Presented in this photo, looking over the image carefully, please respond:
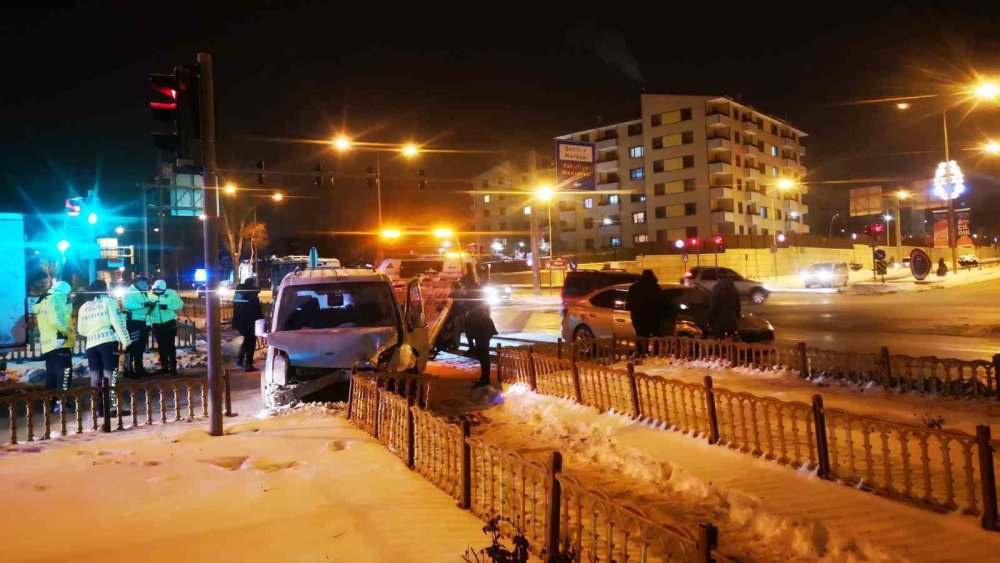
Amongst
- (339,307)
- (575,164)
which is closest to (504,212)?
(575,164)

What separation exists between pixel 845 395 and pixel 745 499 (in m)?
4.38

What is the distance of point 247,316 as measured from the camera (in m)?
14.2

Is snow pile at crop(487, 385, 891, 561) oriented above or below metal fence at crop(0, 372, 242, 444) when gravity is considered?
below

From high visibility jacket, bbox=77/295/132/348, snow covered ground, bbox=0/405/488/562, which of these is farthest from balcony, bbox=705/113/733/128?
snow covered ground, bbox=0/405/488/562

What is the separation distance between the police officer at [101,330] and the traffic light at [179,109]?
353cm

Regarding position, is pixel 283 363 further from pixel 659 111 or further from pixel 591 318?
pixel 659 111

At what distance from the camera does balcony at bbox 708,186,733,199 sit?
6731 cm

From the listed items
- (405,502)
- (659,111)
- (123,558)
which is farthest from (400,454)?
(659,111)

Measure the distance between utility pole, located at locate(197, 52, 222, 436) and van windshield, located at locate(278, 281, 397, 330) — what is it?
2.90m

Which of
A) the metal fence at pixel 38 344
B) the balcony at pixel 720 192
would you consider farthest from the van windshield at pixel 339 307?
the balcony at pixel 720 192

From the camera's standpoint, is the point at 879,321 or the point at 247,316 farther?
the point at 879,321

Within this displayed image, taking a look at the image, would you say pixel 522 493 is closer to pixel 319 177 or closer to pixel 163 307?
pixel 163 307

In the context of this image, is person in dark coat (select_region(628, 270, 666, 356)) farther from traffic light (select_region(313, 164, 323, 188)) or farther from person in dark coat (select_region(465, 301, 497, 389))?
traffic light (select_region(313, 164, 323, 188))

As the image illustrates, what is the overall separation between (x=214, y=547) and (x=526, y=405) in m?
6.08
